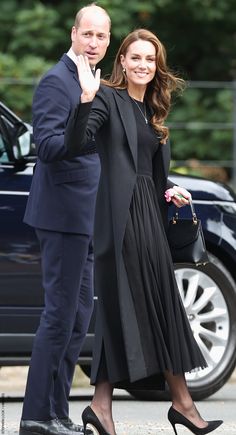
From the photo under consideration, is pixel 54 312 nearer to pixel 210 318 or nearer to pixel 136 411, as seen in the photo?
pixel 136 411

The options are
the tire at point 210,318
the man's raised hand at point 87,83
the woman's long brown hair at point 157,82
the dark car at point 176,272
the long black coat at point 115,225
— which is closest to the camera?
the man's raised hand at point 87,83

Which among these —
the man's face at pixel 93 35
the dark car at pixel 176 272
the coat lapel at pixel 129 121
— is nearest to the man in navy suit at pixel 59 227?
the man's face at pixel 93 35

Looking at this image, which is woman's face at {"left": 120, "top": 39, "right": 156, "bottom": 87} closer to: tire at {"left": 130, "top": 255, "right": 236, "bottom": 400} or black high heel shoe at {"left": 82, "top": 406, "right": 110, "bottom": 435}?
black high heel shoe at {"left": 82, "top": 406, "right": 110, "bottom": 435}

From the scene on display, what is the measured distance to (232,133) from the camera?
54.3 feet

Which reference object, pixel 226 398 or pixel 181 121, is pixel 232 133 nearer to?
pixel 181 121

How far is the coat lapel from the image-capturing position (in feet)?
20.5

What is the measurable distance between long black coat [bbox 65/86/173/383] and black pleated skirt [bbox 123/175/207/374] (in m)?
0.04

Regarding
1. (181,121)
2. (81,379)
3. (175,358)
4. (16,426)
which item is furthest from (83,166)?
(181,121)

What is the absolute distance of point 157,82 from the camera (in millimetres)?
6426

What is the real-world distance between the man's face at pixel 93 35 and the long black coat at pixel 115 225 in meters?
0.18

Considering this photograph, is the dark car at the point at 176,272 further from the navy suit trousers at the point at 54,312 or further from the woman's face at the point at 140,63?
the woman's face at the point at 140,63

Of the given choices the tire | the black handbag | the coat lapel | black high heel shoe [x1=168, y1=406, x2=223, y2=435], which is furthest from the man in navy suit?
the tire

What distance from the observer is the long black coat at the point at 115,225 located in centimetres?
623

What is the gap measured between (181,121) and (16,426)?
11.0m
